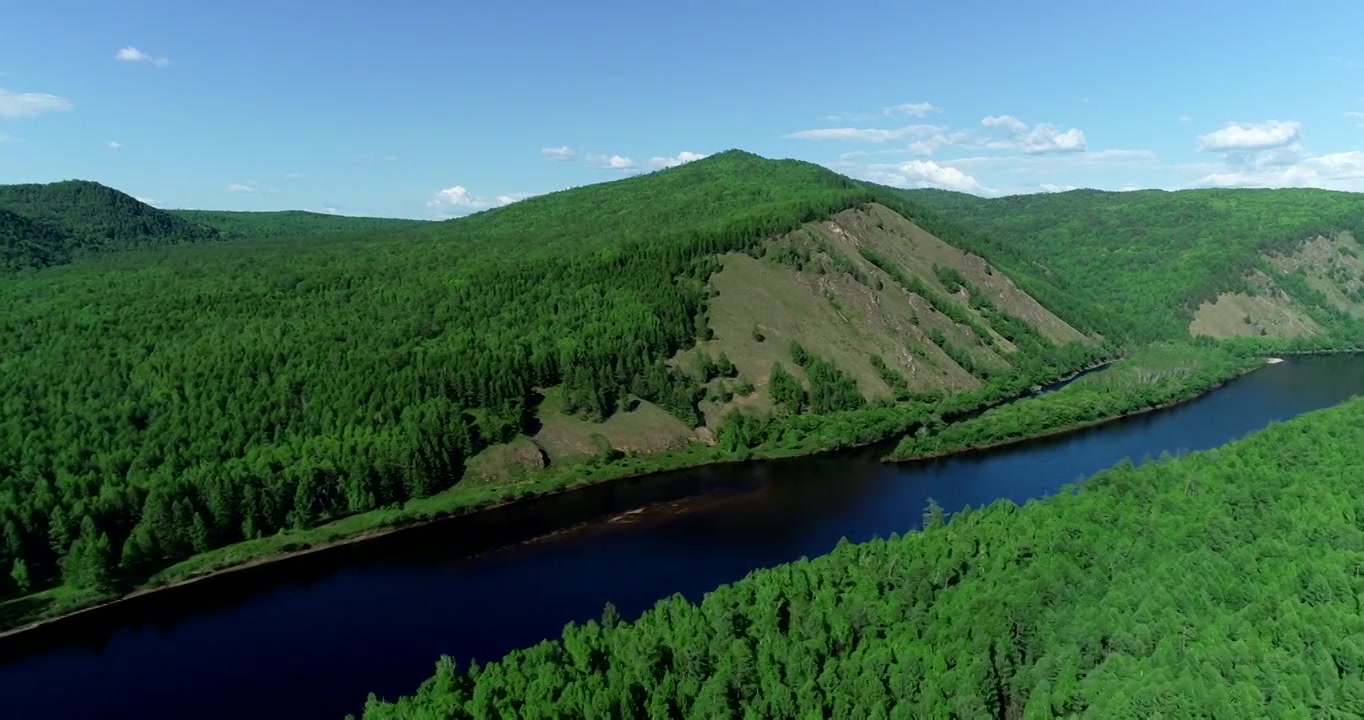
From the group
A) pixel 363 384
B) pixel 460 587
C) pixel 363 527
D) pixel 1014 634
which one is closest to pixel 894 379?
pixel 363 384

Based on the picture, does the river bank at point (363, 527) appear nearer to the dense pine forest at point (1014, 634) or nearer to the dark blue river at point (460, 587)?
the dark blue river at point (460, 587)

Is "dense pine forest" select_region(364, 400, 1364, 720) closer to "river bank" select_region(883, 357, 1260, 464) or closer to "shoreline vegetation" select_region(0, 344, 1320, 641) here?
"shoreline vegetation" select_region(0, 344, 1320, 641)

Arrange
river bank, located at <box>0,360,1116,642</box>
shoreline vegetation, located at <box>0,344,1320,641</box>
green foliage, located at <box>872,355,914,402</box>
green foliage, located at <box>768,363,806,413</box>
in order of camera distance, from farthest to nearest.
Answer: green foliage, located at <box>872,355,914,402</box> → green foliage, located at <box>768,363,806,413</box> → shoreline vegetation, located at <box>0,344,1320,641</box> → river bank, located at <box>0,360,1116,642</box>

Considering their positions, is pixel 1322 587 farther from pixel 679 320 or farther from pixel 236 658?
pixel 679 320

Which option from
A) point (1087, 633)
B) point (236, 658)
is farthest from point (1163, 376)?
point (236, 658)

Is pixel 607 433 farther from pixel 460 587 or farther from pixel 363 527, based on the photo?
pixel 460 587

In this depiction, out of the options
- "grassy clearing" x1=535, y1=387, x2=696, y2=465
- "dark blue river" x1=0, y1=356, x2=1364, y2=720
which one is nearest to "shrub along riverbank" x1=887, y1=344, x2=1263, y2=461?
"dark blue river" x1=0, y1=356, x2=1364, y2=720
